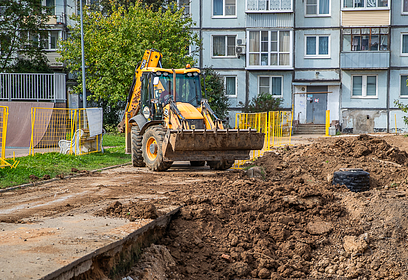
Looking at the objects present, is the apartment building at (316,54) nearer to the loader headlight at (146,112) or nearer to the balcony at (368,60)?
the balcony at (368,60)

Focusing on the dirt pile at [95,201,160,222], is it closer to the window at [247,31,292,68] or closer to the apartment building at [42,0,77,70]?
the window at [247,31,292,68]

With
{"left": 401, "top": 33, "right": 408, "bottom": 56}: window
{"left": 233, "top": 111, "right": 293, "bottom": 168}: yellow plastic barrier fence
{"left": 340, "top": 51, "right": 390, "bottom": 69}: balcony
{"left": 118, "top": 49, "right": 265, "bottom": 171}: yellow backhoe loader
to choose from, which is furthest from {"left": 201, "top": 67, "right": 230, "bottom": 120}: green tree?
{"left": 118, "top": 49, "right": 265, "bottom": 171}: yellow backhoe loader

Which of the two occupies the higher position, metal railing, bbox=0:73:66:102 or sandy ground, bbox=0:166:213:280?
metal railing, bbox=0:73:66:102

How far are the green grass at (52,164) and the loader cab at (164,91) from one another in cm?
257

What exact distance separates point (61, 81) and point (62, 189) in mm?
15102

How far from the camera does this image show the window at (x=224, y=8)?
3262 cm

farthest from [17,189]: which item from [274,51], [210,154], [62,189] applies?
[274,51]

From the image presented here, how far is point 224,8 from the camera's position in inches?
1284

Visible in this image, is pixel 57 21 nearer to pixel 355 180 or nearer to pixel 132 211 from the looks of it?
pixel 355 180

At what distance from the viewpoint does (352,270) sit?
6.65m

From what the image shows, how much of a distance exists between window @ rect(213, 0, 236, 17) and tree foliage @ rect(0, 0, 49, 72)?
1166 cm

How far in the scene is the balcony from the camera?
31062mm

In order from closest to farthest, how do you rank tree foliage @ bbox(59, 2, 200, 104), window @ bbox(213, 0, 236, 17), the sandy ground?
1. the sandy ground
2. tree foliage @ bbox(59, 2, 200, 104)
3. window @ bbox(213, 0, 236, 17)

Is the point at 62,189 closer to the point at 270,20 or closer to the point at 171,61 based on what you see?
the point at 171,61
